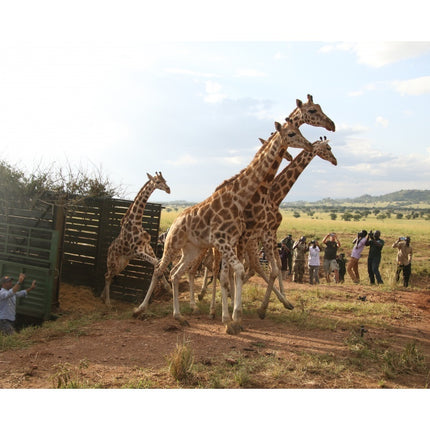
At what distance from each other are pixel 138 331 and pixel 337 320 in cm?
371

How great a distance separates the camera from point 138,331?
7.05m

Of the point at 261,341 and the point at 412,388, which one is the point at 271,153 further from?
the point at 412,388

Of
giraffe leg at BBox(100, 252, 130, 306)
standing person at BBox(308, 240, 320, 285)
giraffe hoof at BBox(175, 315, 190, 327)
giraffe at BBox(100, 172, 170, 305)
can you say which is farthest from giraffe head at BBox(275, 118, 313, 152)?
standing person at BBox(308, 240, 320, 285)

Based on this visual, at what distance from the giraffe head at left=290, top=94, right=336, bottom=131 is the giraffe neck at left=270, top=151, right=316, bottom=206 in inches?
66.4

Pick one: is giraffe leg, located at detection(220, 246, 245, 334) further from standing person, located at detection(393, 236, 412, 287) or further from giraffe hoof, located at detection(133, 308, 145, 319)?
standing person, located at detection(393, 236, 412, 287)

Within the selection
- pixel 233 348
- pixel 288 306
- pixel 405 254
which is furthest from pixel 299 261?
pixel 233 348

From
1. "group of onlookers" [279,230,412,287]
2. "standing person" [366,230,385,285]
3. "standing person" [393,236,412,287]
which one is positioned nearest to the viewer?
"standing person" [393,236,412,287]

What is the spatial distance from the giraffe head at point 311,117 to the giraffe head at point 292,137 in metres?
0.39

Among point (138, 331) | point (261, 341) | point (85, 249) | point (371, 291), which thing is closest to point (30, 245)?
point (85, 249)

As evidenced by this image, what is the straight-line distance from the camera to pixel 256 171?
7.30 meters

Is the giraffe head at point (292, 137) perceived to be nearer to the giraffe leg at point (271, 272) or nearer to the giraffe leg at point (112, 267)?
the giraffe leg at point (271, 272)

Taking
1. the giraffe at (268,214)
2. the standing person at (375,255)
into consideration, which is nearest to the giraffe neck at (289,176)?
the giraffe at (268,214)

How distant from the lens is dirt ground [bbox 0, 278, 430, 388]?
194 inches

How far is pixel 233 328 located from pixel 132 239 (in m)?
3.86
